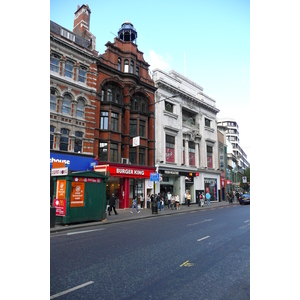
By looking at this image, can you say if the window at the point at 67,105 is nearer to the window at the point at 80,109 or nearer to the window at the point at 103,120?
the window at the point at 80,109

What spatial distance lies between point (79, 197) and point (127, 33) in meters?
24.7

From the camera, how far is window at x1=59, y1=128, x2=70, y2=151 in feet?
71.2

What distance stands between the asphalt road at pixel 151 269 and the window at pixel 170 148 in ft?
78.7

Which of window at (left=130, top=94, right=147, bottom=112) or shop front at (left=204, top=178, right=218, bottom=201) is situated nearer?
window at (left=130, top=94, right=147, bottom=112)

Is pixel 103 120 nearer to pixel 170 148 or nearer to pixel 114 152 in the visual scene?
pixel 114 152

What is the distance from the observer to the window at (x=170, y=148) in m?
32.6

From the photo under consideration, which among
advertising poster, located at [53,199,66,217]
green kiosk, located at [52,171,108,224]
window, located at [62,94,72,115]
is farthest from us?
window, located at [62,94,72,115]

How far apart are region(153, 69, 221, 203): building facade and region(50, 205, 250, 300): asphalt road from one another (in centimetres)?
1994

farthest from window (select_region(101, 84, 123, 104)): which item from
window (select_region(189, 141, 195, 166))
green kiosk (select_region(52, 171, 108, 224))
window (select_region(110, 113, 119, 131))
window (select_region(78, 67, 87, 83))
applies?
window (select_region(189, 141, 195, 166))

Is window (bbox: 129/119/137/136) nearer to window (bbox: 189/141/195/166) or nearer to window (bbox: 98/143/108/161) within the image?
window (bbox: 98/143/108/161)
